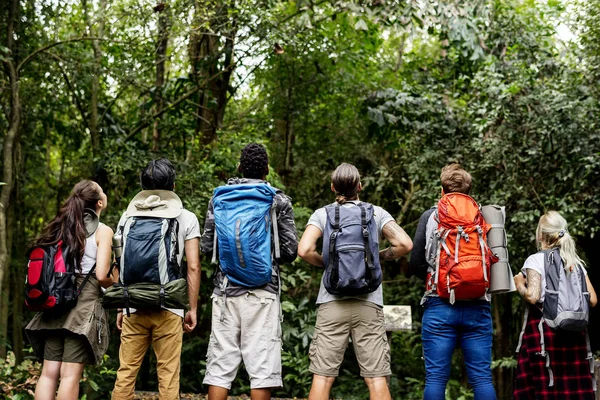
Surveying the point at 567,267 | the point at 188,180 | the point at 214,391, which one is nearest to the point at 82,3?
the point at 188,180

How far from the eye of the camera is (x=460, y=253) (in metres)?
4.47

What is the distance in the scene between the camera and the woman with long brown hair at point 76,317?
453 cm

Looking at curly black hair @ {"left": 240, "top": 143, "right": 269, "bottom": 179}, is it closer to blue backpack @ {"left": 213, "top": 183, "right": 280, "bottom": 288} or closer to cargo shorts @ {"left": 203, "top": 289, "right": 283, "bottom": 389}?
blue backpack @ {"left": 213, "top": 183, "right": 280, "bottom": 288}

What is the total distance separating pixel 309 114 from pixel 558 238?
20.6 ft

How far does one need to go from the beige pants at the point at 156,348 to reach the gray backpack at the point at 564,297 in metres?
2.79

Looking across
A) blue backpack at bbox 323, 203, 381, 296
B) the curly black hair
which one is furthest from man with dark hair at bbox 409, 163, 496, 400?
the curly black hair

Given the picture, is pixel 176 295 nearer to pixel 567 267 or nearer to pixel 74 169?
pixel 567 267

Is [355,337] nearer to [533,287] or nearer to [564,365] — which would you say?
[533,287]

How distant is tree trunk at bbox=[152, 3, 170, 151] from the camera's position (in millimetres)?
8219

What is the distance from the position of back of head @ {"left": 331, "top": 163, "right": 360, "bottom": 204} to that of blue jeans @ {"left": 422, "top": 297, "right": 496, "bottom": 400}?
943 mm

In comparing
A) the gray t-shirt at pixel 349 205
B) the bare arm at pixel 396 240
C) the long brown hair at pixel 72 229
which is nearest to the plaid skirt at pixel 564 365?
the bare arm at pixel 396 240

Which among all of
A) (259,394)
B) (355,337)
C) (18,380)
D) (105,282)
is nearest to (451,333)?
(355,337)

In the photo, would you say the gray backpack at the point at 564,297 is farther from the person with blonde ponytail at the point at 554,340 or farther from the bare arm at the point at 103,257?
the bare arm at the point at 103,257

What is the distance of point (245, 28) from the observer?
837cm
